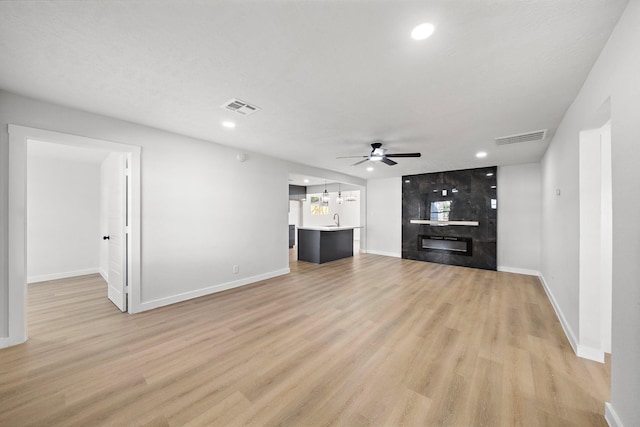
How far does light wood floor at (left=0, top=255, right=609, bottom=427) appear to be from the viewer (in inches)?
65.7

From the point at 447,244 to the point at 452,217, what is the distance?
0.77 m

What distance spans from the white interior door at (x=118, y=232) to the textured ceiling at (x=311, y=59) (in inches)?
40.2

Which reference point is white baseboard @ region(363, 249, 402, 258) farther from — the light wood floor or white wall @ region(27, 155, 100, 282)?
white wall @ region(27, 155, 100, 282)

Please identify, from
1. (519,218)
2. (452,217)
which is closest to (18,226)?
(452,217)

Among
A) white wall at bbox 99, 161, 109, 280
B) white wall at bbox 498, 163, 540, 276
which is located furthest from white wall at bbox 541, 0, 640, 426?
white wall at bbox 99, 161, 109, 280

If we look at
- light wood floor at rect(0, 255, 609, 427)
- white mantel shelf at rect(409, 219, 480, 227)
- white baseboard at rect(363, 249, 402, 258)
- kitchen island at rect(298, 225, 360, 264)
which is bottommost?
light wood floor at rect(0, 255, 609, 427)

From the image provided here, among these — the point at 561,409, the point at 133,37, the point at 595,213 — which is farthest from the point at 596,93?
the point at 133,37

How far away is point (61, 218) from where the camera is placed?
5238mm

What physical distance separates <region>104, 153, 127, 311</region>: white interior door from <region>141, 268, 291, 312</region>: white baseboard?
32 cm

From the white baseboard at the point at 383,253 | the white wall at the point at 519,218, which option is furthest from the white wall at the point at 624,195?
the white baseboard at the point at 383,253

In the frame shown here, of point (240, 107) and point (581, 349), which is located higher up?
point (240, 107)

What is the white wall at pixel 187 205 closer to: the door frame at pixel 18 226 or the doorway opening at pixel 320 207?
the door frame at pixel 18 226

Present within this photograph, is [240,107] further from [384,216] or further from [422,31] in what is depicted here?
[384,216]

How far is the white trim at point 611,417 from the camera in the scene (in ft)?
4.89
